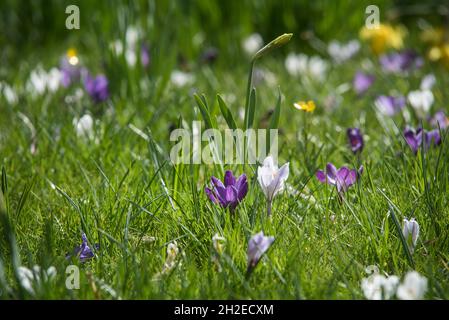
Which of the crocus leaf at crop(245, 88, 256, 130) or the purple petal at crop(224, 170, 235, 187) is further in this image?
the crocus leaf at crop(245, 88, 256, 130)

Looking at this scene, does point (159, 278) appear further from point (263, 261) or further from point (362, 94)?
point (362, 94)

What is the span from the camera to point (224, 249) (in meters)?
1.41

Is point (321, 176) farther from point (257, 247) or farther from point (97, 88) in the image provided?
point (97, 88)

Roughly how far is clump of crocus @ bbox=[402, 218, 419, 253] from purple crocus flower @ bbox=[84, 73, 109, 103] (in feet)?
4.76

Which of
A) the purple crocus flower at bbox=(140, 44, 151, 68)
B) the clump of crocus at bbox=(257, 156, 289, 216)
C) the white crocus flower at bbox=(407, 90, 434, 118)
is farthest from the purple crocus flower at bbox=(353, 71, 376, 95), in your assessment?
the clump of crocus at bbox=(257, 156, 289, 216)

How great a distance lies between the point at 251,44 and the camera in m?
3.52

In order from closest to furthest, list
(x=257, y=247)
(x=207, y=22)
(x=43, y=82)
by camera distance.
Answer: (x=257, y=247), (x=43, y=82), (x=207, y=22)

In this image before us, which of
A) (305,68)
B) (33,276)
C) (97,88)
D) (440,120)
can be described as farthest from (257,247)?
(305,68)

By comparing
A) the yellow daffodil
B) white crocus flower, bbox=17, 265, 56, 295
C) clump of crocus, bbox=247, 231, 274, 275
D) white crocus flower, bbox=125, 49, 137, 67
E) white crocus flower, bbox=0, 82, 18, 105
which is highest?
the yellow daffodil

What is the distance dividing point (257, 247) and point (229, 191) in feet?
0.69

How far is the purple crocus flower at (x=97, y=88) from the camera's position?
252 cm

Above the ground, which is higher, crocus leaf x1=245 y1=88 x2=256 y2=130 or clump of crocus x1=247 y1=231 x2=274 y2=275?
crocus leaf x1=245 y1=88 x2=256 y2=130

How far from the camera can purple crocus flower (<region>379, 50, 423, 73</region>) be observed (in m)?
3.20

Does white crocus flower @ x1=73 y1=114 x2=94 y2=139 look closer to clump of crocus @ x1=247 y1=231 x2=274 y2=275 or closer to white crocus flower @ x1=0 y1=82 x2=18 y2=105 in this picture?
white crocus flower @ x1=0 y1=82 x2=18 y2=105
